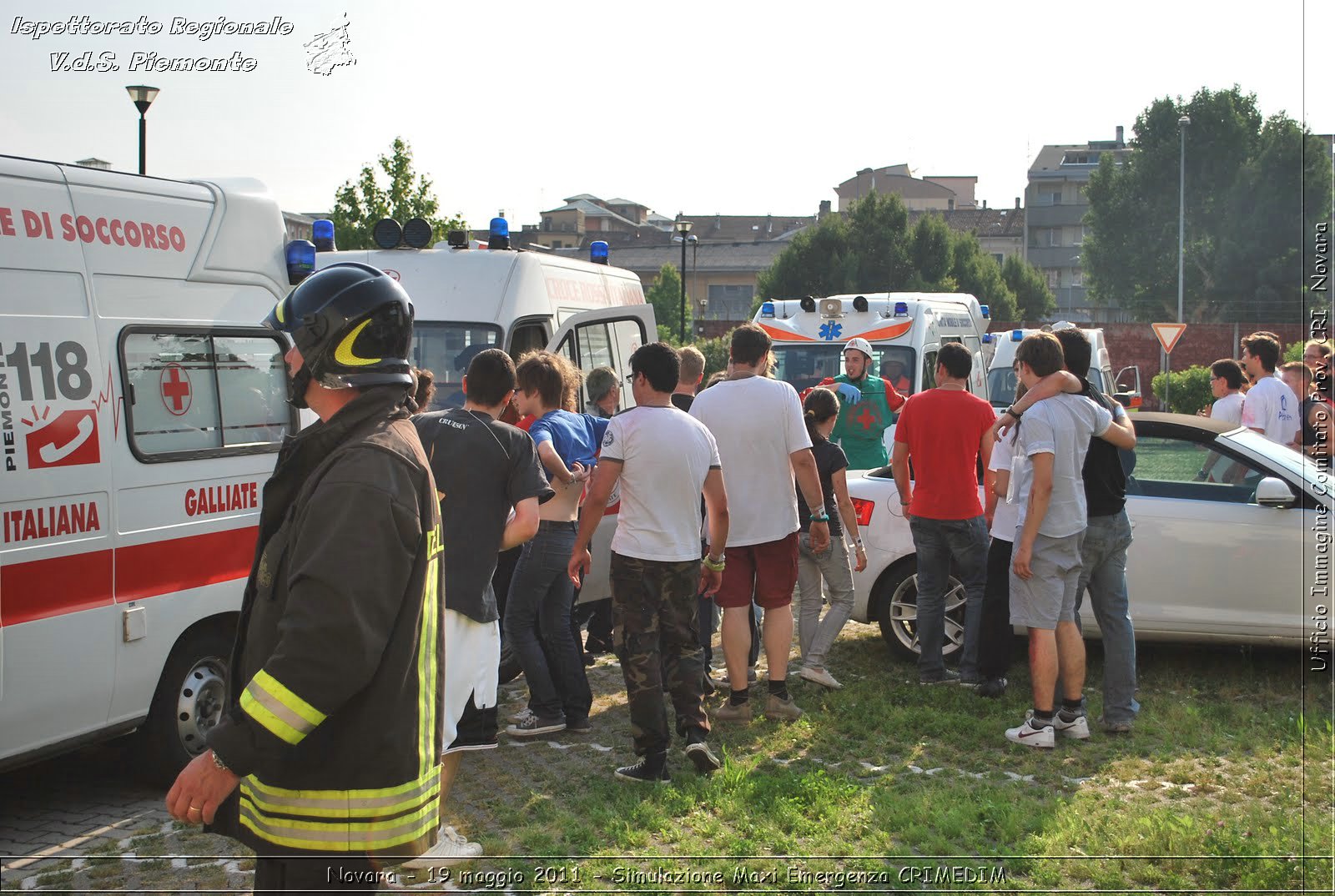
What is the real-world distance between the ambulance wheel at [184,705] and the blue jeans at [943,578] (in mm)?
4002

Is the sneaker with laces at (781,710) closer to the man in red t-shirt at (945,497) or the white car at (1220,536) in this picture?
the man in red t-shirt at (945,497)

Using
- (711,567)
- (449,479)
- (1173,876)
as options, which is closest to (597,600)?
(711,567)

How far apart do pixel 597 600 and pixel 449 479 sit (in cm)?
348

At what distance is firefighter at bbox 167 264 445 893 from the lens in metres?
2.31

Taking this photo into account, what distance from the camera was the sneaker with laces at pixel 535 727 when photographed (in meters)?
6.32

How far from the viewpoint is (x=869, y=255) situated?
55.7 m

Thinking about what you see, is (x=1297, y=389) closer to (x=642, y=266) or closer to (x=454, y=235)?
(x=454, y=235)

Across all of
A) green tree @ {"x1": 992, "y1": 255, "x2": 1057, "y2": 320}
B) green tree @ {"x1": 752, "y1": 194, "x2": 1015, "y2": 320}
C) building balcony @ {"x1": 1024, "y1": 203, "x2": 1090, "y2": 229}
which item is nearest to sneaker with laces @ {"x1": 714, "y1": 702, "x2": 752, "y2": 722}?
green tree @ {"x1": 752, "y1": 194, "x2": 1015, "y2": 320}

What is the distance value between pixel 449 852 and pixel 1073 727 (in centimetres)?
337

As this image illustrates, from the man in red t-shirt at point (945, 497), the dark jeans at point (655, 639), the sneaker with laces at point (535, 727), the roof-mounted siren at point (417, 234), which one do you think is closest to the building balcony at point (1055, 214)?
the roof-mounted siren at point (417, 234)

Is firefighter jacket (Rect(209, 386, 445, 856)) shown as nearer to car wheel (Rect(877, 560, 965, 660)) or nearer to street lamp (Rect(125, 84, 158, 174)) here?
car wheel (Rect(877, 560, 965, 660))

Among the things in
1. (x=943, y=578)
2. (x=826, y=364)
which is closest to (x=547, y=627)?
(x=943, y=578)

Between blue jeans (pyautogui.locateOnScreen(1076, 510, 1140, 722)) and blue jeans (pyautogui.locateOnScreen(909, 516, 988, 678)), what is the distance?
2.89 ft

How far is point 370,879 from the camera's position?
253 cm
